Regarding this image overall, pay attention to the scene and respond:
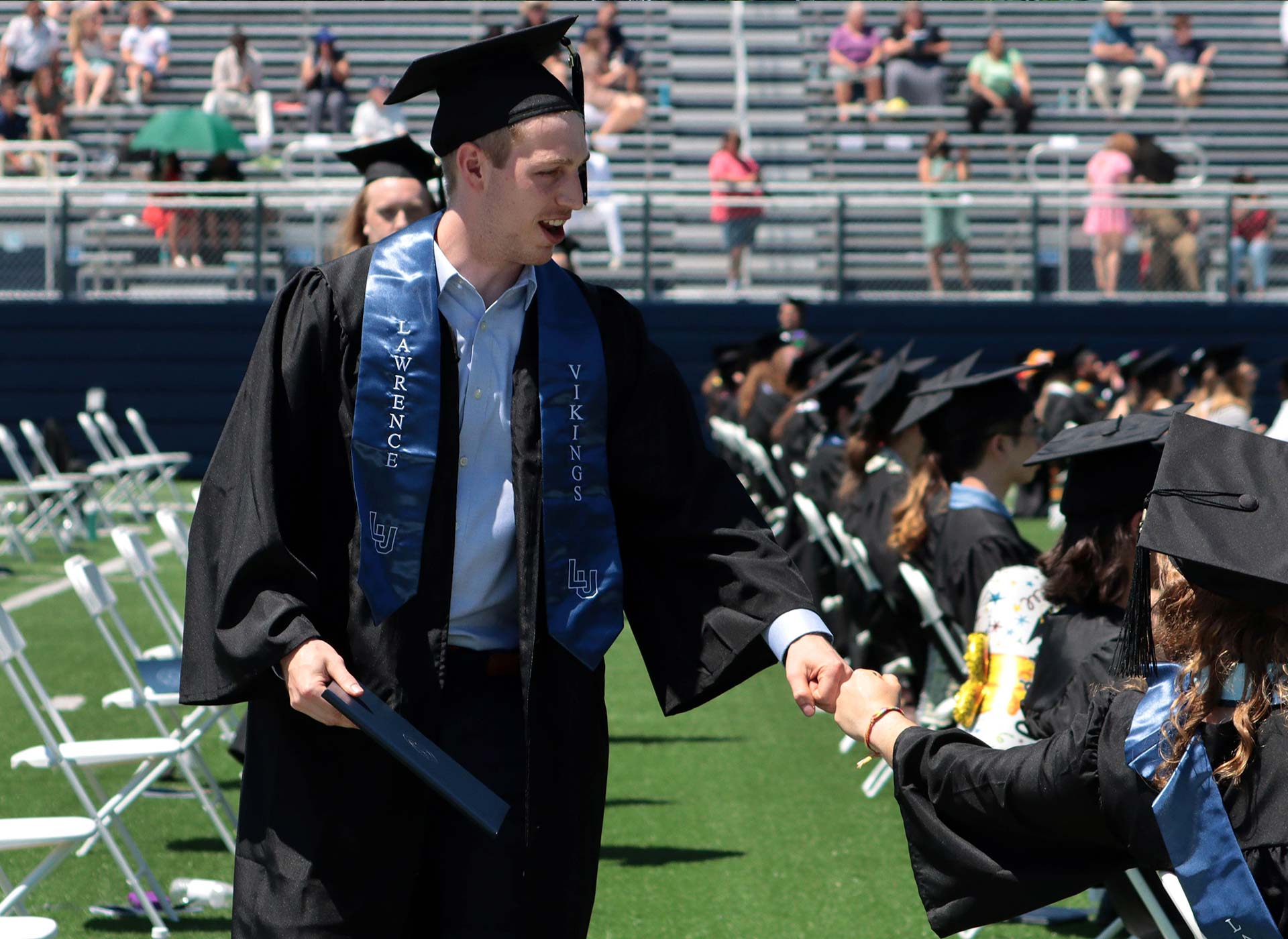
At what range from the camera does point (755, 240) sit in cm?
1850

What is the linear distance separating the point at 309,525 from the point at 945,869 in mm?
1153

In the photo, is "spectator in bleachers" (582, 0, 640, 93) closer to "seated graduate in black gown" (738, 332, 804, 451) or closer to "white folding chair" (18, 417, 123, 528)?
"white folding chair" (18, 417, 123, 528)

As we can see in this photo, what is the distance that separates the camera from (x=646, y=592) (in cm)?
311

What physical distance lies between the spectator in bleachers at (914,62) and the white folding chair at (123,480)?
1045 centimetres

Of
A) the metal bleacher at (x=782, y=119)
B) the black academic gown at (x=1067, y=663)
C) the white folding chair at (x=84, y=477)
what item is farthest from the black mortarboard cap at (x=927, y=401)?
the metal bleacher at (x=782, y=119)

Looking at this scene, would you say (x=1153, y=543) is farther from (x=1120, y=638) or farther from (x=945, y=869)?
(x=945, y=869)

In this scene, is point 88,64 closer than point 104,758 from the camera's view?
No

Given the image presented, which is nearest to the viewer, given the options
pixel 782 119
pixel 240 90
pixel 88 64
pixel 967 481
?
pixel 967 481

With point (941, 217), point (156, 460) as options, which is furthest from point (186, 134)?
point (941, 217)

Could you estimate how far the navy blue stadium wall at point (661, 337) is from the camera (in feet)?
61.3

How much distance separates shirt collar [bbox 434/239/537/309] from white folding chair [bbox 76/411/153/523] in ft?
41.2

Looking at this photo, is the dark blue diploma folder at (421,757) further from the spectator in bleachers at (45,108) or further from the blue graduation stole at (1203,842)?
the spectator in bleachers at (45,108)

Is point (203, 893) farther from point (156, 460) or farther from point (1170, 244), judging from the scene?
point (1170, 244)

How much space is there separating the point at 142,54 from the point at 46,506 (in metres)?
10.2
